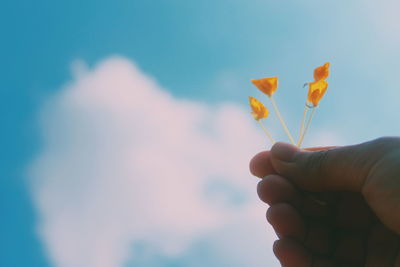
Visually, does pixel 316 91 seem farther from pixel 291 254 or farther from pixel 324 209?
pixel 291 254

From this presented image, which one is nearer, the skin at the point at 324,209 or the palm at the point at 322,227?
the skin at the point at 324,209

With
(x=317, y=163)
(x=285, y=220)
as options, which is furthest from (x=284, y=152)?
(x=285, y=220)

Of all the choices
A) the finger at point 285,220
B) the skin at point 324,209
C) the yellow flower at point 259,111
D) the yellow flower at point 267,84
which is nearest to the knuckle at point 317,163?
the skin at point 324,209

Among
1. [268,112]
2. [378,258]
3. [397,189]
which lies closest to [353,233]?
[378,258]

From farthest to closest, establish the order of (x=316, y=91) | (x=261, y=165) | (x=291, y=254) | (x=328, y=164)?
(x=261, y=165) < (x=316, y=91) < (x=291, y=254) < (x=328, y=164)

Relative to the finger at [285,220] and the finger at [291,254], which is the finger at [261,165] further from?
the finger at [291,254]

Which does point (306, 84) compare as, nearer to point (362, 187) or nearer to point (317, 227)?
point (362, 187)
